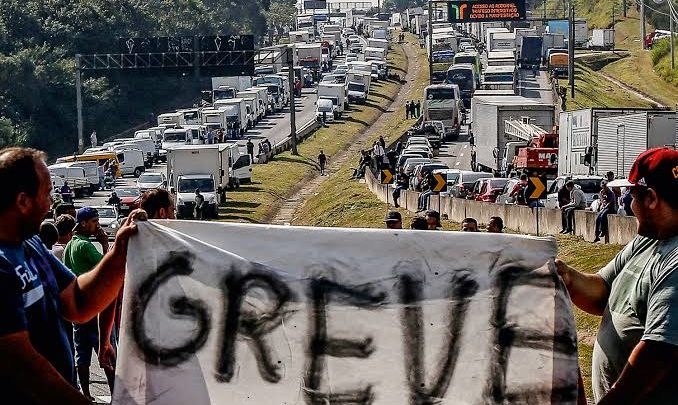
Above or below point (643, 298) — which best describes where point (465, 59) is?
below

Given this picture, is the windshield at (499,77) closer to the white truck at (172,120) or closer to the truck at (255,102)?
the truck at (255,102)

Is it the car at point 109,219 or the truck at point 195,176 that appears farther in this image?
the truck at point 195,176

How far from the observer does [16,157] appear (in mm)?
5730

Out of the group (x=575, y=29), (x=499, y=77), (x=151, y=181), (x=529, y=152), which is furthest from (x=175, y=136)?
(x=575, y=29)

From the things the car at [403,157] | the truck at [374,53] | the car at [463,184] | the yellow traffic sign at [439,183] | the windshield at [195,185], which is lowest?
the truck at [374,53]

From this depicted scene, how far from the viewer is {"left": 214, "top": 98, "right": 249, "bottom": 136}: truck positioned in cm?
9350

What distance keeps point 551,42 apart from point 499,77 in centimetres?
2688

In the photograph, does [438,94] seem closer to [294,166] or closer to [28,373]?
[294,166]

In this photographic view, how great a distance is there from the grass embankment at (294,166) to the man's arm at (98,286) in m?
42.9

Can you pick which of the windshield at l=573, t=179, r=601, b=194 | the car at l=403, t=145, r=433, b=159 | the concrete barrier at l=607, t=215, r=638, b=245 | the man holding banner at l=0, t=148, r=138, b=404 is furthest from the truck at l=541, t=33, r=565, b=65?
the man holding banner at l=0, t=148, r=138, b=404

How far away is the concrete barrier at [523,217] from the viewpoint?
28375mm

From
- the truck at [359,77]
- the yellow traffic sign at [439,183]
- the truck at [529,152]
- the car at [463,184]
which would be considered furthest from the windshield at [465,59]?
the yellow traffic sign at [439,183]

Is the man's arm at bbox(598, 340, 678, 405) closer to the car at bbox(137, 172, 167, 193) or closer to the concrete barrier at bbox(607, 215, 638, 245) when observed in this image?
the concrete barrier at bbox(607, 215, 638, 245)

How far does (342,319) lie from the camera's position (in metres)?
6.45
